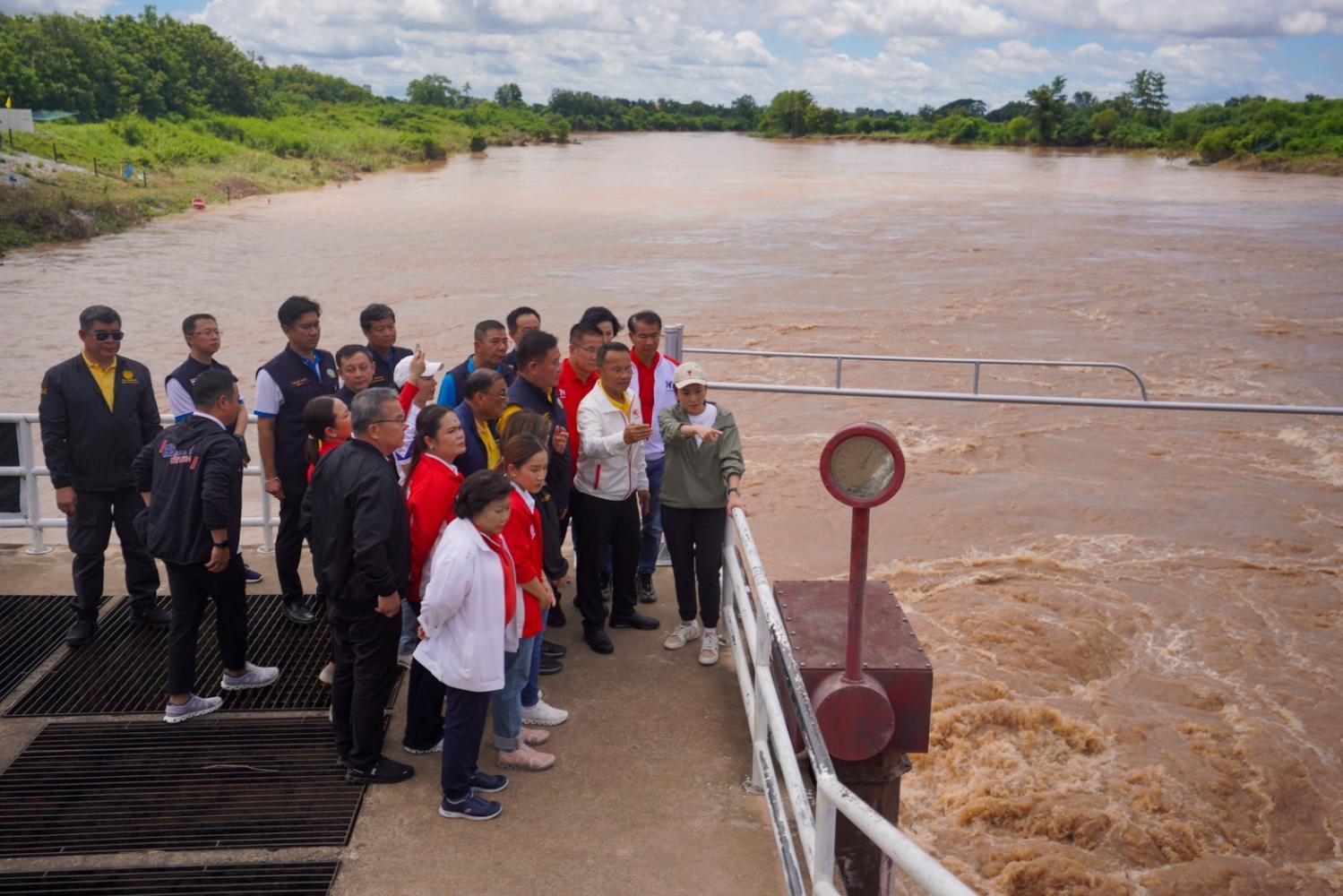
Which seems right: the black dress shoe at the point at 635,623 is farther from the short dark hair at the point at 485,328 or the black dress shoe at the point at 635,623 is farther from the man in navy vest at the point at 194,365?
the man in navy vest at the point at 194,365

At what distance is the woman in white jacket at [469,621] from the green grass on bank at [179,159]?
28.5 m

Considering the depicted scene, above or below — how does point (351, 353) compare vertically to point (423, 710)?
above

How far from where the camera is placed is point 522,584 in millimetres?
4180

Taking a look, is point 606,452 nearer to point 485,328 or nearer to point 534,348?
point 534,348

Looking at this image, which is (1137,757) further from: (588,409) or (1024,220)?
(1024,220)

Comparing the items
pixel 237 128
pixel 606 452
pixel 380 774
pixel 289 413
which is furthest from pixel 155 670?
pixel 237 128

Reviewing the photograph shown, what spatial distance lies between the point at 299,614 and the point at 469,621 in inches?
86.3

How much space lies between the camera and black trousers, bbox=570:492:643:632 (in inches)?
210

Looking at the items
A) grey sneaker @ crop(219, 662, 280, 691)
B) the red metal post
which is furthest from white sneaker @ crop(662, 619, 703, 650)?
grey sneaker @ crop(219, 662, 280, 691)

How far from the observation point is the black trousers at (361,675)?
13.6 ft

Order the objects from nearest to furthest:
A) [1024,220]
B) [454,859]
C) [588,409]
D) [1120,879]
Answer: [454,859] → [588,409] → [1120,879] → [1024,220]

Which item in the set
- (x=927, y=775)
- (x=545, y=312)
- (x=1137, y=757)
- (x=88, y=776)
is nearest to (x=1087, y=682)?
(x=1137, y=757)

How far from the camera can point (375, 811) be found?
4070 mm

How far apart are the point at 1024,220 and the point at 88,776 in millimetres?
35385
